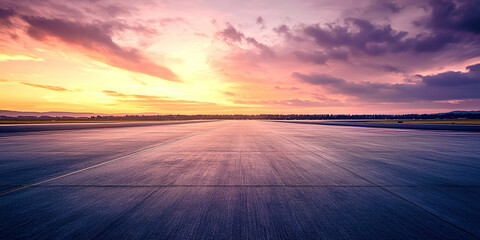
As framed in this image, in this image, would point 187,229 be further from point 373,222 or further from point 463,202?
point 463,202

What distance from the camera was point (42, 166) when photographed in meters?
6.73

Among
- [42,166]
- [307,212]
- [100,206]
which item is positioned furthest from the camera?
[42,166]

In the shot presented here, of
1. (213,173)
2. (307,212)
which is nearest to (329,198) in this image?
(307,212)

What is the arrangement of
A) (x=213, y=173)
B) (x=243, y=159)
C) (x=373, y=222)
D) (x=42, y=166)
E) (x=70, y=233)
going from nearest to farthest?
(x=70, y=233) < (x=373, y=222) < (x=213, y=173) < (x=42, y=166) < (x=243, y=159)

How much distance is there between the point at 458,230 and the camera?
2934mm

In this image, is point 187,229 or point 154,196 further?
point 154,196

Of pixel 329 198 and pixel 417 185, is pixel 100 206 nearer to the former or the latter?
pixel 329 198

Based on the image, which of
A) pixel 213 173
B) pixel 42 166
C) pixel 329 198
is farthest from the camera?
pixel 42 166

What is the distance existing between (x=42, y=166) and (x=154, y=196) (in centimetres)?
514

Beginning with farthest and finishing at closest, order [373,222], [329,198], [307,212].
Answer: [329,198]
[307,212]
[373,222]

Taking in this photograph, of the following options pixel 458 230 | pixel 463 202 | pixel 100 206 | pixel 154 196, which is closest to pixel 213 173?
pixel 154 196

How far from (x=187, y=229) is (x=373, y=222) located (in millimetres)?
2627

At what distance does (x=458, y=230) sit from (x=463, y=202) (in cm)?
143

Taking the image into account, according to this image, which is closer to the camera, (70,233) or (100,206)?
(70,233)
